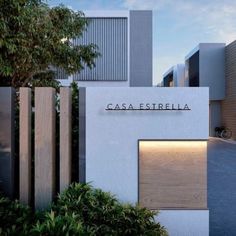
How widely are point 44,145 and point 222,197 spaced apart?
5088 mm

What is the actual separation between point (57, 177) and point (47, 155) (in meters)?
0.58

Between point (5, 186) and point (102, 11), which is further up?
point (102, 11)

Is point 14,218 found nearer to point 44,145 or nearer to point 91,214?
point 91,214

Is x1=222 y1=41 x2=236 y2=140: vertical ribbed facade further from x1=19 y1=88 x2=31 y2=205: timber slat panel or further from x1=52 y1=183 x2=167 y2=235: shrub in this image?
x1=19 y1=88 x2=31 y2=205: timber slat panel

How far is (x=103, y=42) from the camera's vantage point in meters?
18.5

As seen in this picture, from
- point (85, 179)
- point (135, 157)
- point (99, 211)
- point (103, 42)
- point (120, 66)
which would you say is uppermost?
point (103, 42)

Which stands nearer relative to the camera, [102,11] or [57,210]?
[57,210]

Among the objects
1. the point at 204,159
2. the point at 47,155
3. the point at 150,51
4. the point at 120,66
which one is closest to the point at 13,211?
the point at 47,155

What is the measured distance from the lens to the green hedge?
A: 4.19 meters

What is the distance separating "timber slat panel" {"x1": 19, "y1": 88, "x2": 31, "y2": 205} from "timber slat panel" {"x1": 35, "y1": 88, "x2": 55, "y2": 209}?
0.13 metres

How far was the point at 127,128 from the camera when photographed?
194 inches

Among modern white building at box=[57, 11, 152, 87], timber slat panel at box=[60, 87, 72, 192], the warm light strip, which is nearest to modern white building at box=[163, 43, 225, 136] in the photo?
modern white building at box=[57, 11, 152, 87]

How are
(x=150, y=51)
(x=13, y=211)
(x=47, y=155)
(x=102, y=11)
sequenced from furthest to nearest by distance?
(x=150, y=51)
(x=102, y=11)
(x=47, y=155)
(x=13, y=211)

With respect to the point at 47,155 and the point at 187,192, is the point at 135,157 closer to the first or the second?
the point at 187,192
